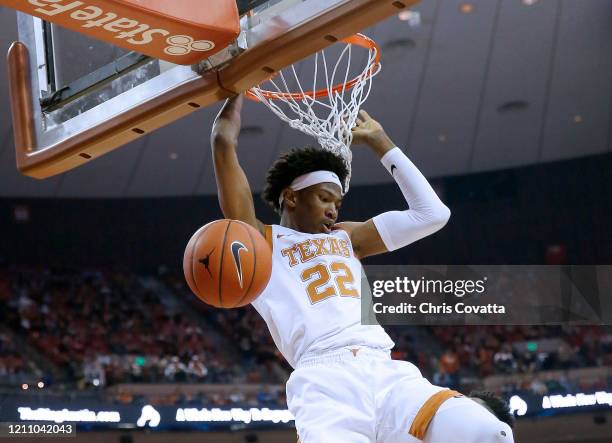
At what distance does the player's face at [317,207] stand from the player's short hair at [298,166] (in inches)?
4.9

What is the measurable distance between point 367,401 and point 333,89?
1984mm

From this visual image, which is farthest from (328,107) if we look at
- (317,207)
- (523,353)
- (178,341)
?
(178,341)

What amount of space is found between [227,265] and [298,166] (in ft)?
2.94

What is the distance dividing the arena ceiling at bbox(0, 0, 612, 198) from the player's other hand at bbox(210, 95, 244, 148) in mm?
8186

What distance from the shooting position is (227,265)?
354 cm

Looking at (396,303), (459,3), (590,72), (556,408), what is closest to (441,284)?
(396,303)

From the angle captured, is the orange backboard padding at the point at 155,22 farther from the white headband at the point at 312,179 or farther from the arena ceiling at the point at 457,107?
the arena ceiling at the point at 457,107

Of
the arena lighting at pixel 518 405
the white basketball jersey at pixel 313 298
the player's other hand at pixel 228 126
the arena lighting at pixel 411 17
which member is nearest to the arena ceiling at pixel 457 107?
→ the arena lighting at pixel 411 17

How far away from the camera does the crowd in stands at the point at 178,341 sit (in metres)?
12.8

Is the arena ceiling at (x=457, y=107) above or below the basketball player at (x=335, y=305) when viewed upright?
above

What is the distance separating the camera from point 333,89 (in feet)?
16.3

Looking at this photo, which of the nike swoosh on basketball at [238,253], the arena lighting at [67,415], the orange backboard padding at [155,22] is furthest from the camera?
the arena lighting at [67,415]

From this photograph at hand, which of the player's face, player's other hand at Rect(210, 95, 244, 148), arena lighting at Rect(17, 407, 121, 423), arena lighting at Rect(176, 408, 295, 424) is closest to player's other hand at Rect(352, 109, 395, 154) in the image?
the player's face

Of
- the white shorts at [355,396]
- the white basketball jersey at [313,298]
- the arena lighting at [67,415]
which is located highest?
the arena lighting at [67,415]
